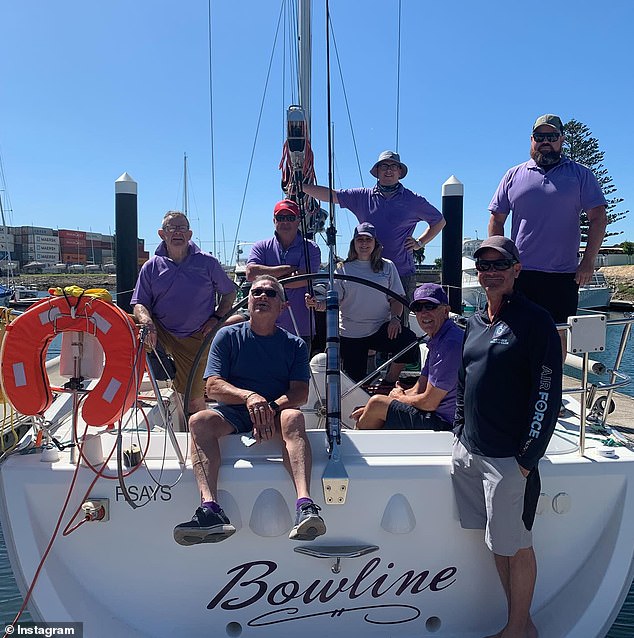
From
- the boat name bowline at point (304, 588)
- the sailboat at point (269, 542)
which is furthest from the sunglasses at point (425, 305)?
the boat name bowline at point (304, 588)

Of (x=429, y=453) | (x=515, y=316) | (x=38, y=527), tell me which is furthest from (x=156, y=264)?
(x=515, y=316)

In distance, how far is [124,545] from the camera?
252cm

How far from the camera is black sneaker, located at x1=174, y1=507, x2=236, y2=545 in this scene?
2248 mm

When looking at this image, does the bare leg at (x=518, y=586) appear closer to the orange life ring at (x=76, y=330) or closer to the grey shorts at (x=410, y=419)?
the grey shorts at (x=410, y=419)

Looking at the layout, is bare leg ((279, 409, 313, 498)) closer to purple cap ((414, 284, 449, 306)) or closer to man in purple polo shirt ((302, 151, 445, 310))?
purple cap ((414, 284, 449, 306))

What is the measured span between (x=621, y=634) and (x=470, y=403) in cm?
213

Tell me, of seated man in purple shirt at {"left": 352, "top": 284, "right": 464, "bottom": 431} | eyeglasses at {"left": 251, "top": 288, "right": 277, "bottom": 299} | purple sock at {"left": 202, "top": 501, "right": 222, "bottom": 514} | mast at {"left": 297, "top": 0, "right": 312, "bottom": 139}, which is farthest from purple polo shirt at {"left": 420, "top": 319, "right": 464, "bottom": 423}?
mast at {"left": 297, "top": 0, "right": 312, "bottom": 139}

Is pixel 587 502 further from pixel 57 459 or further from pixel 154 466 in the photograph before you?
pixel 57 459

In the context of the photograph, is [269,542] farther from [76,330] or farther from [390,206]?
[390,206]

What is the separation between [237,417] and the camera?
280 centimetres

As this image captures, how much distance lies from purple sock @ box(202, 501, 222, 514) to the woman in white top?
6.77ft

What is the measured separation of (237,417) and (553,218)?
2308 millimetres

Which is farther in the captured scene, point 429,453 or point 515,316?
point 429,453

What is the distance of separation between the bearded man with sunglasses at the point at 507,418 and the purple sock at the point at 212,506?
99cm
